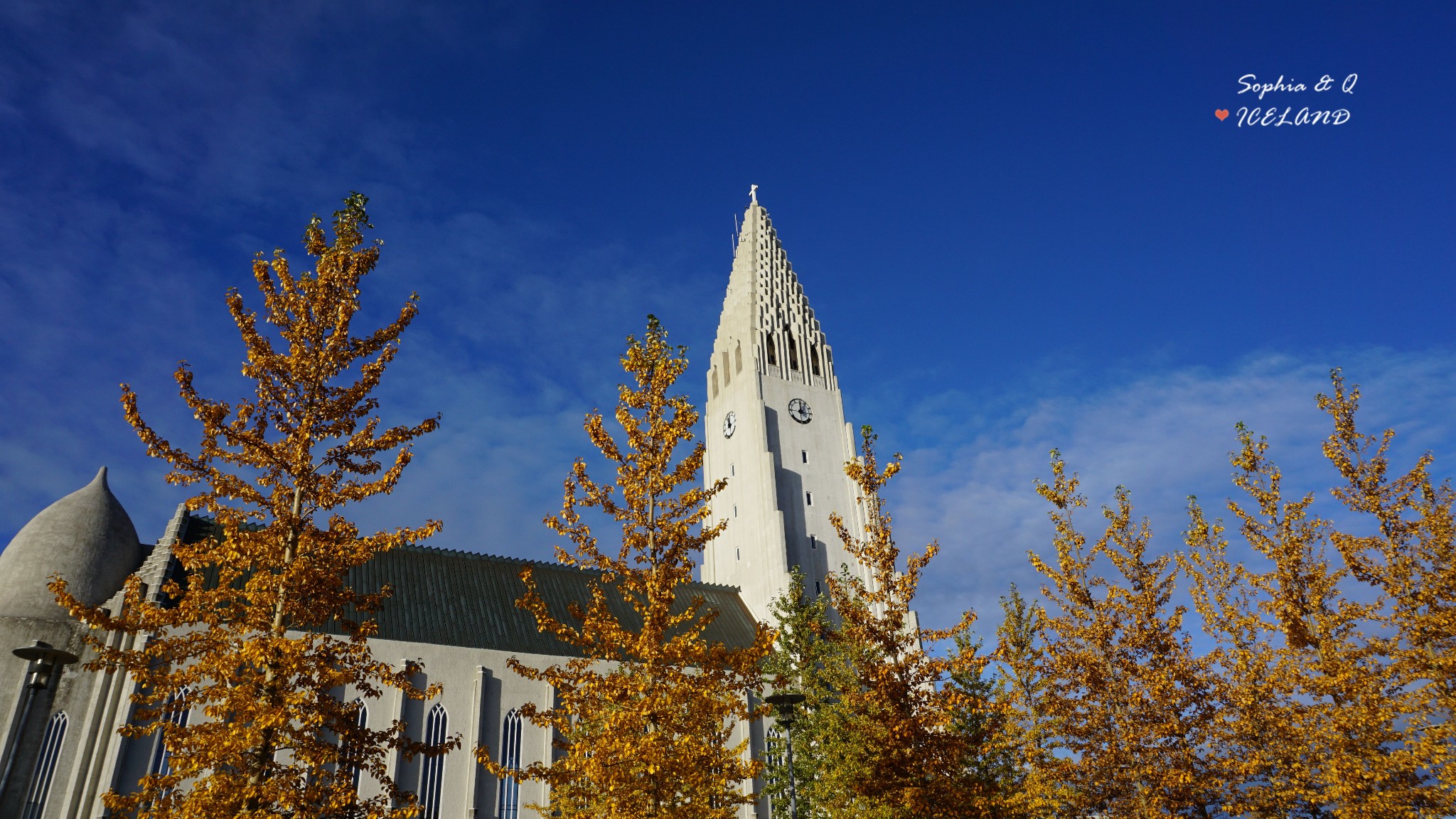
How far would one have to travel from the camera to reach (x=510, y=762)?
37469mm

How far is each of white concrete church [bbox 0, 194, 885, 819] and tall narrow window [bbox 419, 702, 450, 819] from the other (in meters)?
0.06

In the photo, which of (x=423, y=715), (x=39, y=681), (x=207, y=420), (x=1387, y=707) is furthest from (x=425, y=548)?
(x=1387, y=707)

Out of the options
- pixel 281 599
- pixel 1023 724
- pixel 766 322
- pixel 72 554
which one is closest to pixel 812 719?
pixel 1023 724

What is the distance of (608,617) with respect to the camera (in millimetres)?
19969

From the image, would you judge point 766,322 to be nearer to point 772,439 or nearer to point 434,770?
point 772,439

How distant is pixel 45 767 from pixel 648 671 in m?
27.0

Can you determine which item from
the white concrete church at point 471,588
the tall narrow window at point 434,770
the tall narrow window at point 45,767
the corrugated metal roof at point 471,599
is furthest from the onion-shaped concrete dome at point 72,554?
the tall narrow window at point 434,770

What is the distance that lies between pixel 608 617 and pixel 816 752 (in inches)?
655

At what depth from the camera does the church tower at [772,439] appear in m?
53.0

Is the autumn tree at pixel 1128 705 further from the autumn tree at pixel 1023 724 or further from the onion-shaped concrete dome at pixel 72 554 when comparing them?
the onion-shaped concrete dome at pixel 72 554

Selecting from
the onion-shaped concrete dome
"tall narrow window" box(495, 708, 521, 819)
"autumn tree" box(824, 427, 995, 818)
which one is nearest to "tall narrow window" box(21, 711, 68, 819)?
the onion-shaped concrete dome

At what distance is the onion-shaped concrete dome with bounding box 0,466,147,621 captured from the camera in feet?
112

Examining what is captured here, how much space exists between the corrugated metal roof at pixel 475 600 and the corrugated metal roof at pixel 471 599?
0.13ft

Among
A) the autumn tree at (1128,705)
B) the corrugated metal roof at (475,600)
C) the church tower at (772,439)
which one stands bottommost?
the autumn tree at (1128,705)
